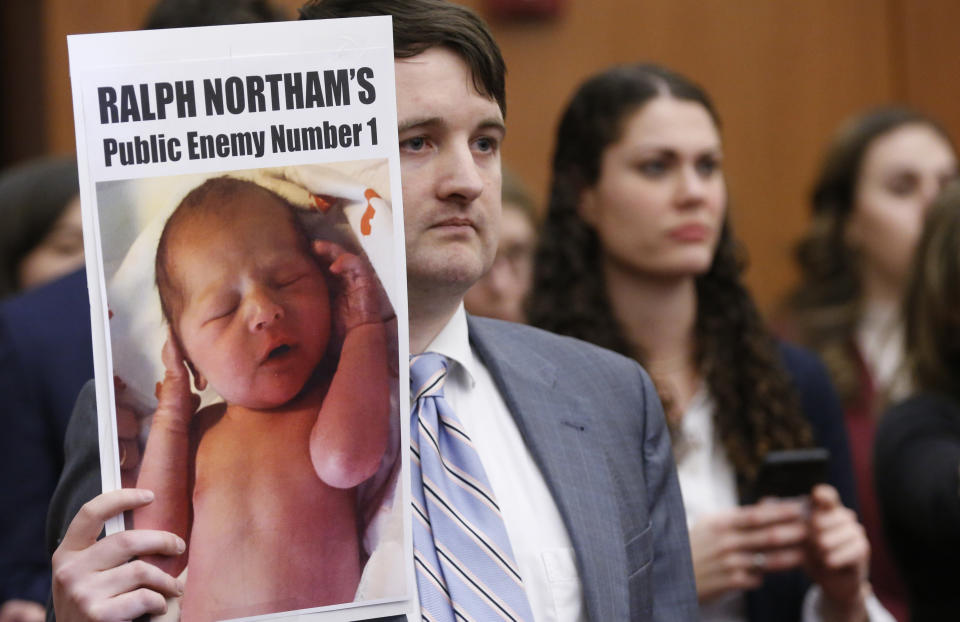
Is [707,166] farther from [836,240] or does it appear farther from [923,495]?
[836,240]

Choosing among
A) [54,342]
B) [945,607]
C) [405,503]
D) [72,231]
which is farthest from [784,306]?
[405,503]

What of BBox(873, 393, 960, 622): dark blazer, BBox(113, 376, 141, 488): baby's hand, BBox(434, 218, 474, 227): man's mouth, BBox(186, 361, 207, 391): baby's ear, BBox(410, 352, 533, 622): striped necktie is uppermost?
BBox(434, 218, 474, 227): man's mouth

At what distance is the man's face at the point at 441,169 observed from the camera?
1.67 m

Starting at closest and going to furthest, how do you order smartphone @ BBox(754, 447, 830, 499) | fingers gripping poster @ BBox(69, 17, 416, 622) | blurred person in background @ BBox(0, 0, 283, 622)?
fingers gripping poster @ BBox(69, 17, 416, 622)
blurred person in background @ BBox(0, 0, 283, 622)
smartphone @ BBox(754, 447, 830, 499)

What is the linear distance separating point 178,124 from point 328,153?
0.18 meters

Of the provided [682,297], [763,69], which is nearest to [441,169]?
[682,297]

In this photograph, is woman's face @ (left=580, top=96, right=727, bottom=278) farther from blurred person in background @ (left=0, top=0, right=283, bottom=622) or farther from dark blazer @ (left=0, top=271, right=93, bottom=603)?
dark blazer @ (left=0, top=271, right=93, bottom=603)

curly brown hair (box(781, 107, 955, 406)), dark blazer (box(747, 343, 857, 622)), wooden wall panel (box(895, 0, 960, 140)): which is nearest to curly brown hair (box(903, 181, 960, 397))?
dark blazer (box(747, 343, 857, 622))

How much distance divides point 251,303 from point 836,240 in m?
3.13

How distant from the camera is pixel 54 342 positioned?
7.93 ft

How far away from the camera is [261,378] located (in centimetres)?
151

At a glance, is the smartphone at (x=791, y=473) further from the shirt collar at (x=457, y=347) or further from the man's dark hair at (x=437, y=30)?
the man's dark hair at (x=437, y=30)

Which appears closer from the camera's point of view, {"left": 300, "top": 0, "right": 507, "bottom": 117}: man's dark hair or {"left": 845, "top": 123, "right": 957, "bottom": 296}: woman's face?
{"left": 300, "top": 0, "right": 507, "bottom": 117}: man's dark hair

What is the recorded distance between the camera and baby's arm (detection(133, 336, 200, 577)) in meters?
1.46
